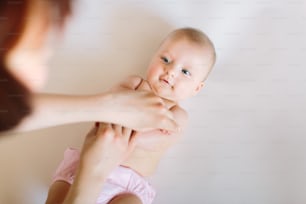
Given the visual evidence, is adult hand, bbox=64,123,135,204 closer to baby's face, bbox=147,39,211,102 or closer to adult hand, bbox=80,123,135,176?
adult hand, bbox=80,123,135,176

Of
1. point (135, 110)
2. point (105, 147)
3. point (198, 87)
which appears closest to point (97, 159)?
point (105, 147)

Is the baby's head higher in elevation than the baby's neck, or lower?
higher

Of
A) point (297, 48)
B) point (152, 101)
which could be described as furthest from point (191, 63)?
point (297, 48)

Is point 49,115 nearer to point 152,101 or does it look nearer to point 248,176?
point 152,101

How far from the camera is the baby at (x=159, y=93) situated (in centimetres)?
84

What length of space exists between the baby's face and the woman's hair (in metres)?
0.32

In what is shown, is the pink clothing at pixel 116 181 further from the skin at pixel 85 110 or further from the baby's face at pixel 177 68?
the baby's face at pixel 177 68

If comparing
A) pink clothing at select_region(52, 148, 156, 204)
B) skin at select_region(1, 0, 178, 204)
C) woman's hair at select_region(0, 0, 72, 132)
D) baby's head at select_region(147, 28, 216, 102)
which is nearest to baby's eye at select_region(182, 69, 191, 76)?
baby's head at select_region(147, 28, 216, 102)

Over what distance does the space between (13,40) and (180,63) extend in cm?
40

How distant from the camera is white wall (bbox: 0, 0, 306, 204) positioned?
96cm

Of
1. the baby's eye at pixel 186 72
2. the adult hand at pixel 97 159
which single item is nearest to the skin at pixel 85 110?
the adult hand at pixel 97 159

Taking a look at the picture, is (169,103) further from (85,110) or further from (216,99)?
(85,110)

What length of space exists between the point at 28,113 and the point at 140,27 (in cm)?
42

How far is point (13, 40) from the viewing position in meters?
0.50
